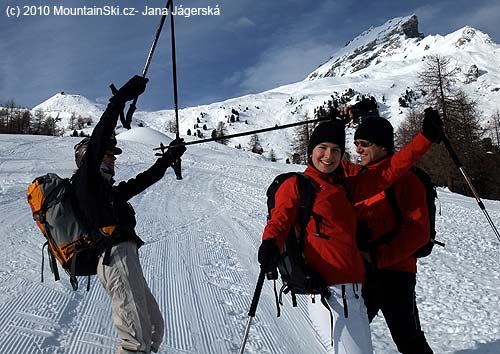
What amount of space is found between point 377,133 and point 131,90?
2.12 meters

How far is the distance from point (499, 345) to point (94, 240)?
4.31 meters

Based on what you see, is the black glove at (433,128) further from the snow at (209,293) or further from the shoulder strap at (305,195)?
the snow at (209,293)

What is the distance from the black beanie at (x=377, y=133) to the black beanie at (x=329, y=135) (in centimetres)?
52

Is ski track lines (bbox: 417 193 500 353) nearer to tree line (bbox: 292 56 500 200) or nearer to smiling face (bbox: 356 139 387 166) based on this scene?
smiling face (bbox: 356 139 387 166)

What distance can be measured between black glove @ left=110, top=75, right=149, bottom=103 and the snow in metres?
2.50

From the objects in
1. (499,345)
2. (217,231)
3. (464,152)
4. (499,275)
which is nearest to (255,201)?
(217,231)

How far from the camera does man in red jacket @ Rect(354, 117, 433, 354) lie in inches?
125

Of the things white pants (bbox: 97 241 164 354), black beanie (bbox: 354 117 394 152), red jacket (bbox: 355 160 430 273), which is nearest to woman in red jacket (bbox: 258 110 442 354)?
red jacket (bbox: 355 160 430 273)

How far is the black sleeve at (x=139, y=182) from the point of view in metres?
3.75

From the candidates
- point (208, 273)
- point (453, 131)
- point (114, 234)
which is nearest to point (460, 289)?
point (208, 273)

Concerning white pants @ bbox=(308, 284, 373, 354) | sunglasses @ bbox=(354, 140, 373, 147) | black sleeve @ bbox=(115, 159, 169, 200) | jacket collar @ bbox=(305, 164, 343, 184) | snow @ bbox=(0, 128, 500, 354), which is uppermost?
sunglasses @ bbox=(354, 140, 373, 147)

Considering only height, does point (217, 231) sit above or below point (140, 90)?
below

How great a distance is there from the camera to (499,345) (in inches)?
176

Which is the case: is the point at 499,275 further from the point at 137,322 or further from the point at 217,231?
the point at 137,322
